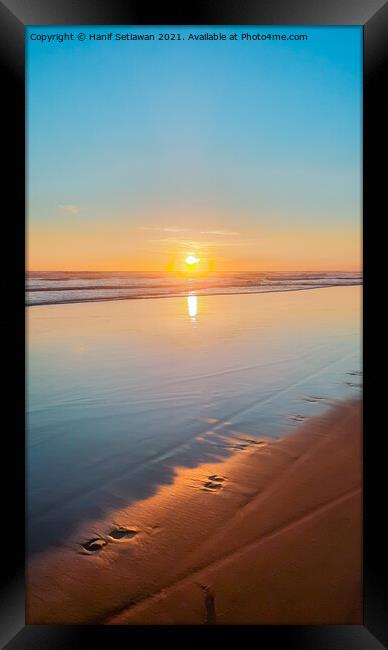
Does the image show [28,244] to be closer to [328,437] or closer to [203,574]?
[203,574]

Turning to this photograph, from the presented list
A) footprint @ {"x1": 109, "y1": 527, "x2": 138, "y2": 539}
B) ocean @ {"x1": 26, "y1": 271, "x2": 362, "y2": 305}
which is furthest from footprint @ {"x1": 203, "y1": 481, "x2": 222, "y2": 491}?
ocean @ {"x1": 26, "y1": 271, "x2": 362, "y2": 305}

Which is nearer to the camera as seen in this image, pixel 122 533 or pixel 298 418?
pixel 122 533

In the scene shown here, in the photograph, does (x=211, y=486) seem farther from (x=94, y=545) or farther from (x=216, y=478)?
(x=94, y=545)

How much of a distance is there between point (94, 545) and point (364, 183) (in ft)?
5.29

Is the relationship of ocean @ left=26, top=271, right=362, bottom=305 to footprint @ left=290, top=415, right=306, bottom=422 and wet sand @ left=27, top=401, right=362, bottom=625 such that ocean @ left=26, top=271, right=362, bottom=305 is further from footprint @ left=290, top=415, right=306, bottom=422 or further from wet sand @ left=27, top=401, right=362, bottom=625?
wet sand @ left=27, top=401, right=362, bottom=625

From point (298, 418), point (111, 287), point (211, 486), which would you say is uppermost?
point (111, 287)

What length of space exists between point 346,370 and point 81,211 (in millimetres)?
4824

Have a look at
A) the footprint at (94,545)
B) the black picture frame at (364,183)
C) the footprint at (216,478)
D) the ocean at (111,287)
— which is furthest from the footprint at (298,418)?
the ocean at (111,287)

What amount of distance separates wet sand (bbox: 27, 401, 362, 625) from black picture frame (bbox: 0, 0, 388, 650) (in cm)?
8

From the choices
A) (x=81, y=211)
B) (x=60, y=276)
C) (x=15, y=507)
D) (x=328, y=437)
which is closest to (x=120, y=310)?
(x=81, y=211)

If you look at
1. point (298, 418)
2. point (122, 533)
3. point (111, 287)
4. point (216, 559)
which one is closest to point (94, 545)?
point (122, 533)

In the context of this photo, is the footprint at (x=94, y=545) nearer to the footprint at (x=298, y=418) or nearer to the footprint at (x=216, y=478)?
the footprint at (x=216, y=478)

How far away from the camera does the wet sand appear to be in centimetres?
155

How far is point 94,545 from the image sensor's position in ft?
5.56
